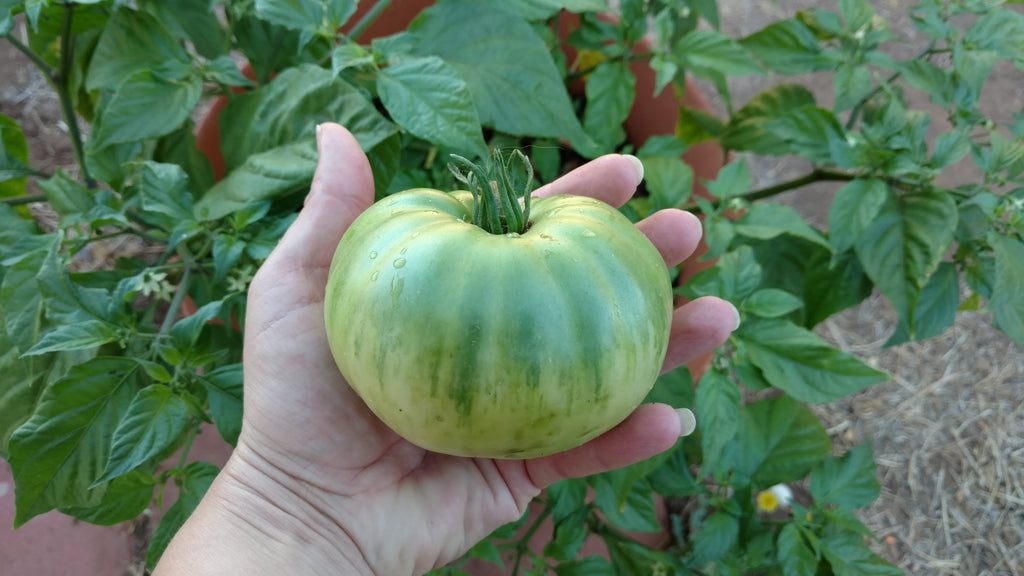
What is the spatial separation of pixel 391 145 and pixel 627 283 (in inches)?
27.8

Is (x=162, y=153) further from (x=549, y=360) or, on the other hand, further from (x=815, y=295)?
(x=815, y=295)

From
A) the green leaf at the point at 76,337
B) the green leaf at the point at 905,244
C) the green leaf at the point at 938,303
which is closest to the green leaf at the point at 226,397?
Result: the green leaf at the point at 76,337

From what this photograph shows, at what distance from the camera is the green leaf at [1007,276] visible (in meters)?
1.38

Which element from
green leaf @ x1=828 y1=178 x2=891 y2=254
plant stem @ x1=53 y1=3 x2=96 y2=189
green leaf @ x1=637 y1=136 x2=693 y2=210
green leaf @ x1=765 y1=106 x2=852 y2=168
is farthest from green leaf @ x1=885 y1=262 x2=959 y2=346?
plant stem @ x1=53 y1=3 x2=96 y2=189

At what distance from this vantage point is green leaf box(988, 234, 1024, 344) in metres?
1.38

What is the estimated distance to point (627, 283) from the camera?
917mm

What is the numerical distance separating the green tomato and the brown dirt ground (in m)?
1.57

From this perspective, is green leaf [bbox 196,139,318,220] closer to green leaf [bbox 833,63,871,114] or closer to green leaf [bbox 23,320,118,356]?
green leaf [bbox 23,320,118,356]

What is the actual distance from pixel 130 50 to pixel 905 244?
1.67m

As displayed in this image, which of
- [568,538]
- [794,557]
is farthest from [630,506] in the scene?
[794,557]

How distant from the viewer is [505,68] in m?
1.50

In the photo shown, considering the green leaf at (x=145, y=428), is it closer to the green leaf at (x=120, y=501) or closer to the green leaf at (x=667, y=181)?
the green leaf at (x=120, y=501)

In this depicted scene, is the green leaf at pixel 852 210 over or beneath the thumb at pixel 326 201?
beneath

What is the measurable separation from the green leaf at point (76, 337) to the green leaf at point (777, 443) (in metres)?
1.33
